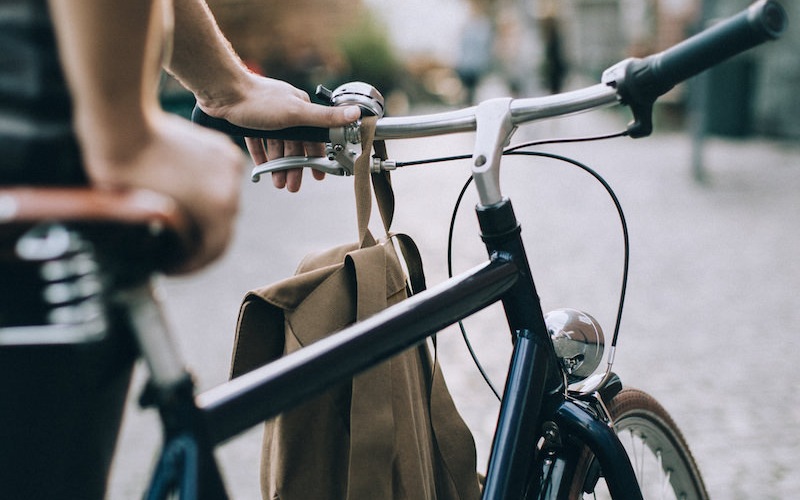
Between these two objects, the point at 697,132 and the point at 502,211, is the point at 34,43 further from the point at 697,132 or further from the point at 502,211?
the point at 697,132

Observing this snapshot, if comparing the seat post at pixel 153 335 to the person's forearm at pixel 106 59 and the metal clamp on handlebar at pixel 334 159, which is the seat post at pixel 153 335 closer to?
the person's forearm at pixel 106 59

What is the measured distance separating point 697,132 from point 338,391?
748 cm

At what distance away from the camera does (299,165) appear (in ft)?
5.13

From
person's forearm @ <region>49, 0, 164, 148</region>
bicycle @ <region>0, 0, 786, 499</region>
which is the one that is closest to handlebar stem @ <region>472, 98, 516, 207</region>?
bicycle @ <region>0, 0, 786, 499</region>

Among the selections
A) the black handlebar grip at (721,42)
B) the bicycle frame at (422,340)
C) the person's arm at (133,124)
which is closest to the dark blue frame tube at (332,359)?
the bicycle frame at (422,340)

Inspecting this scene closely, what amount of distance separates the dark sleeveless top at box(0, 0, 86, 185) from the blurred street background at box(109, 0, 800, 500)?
31cm

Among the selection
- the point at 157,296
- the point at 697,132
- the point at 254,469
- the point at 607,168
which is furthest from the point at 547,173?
the point at 157,296

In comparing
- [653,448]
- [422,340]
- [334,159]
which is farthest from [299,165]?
[653,448]

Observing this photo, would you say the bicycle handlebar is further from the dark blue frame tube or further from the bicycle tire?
the bicycle tire

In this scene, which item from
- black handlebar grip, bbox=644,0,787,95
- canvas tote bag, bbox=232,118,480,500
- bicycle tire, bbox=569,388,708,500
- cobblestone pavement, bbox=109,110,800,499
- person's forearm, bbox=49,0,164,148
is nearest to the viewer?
person's forearm, bbox=49,0,164,148

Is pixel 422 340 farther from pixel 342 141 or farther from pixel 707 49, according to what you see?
pixel 707 49

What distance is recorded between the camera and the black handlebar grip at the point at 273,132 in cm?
149

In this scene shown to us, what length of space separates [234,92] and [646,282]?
13.7 ft

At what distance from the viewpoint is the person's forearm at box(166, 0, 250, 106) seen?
137 cm
